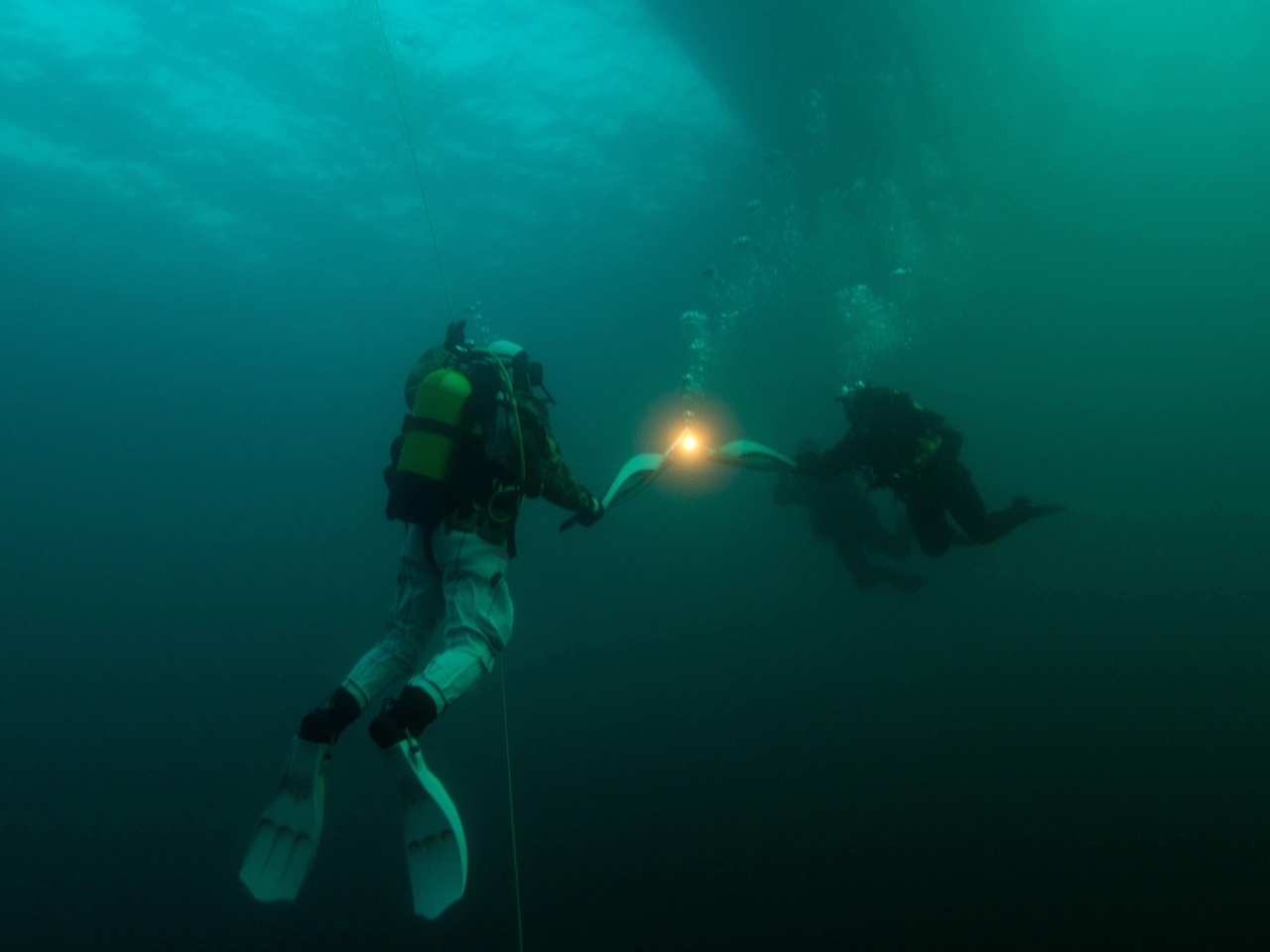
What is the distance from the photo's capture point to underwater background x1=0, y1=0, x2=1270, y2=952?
11508mm

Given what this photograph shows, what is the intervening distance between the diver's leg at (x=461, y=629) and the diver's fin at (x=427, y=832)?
0.16 meters

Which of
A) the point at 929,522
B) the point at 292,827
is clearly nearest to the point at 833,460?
the point at 929,522

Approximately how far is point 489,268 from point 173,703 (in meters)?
29.7

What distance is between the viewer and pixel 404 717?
3090 mm

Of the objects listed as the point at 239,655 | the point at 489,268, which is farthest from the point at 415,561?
the point at 239,655

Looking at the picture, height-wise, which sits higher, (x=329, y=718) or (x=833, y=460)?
(x=833, y=460)

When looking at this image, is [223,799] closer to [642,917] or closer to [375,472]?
[642,917]

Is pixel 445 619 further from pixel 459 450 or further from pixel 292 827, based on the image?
pixel 292 827

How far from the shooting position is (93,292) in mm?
27000

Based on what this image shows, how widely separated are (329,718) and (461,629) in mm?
769

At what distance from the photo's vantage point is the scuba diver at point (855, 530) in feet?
36.5

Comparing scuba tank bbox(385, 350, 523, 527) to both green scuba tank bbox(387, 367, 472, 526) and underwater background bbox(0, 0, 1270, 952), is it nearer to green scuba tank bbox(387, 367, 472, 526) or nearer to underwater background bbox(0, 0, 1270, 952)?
green scuba tank bbox(387, 367, 472, 526)

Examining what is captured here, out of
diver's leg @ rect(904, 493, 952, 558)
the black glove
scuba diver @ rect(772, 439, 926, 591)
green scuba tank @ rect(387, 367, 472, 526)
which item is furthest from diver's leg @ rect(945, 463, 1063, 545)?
green scuba tank @ rect(387, 367, 472, 526)

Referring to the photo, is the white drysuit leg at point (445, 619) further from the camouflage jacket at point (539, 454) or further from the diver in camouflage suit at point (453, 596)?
the camouflage jacket at point (539, 454)
